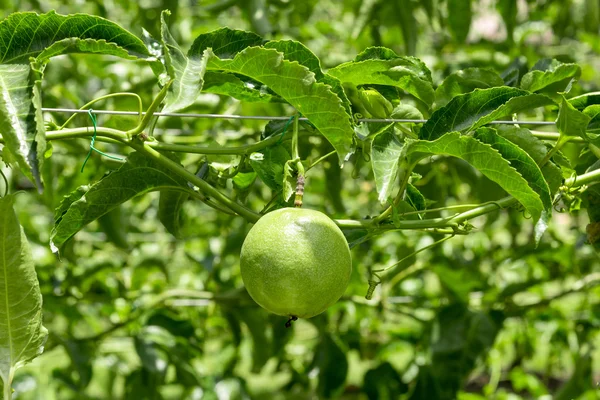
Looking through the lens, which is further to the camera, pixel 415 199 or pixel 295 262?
pixel 415 199

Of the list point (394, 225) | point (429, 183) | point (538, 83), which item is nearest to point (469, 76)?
point (538, 83)

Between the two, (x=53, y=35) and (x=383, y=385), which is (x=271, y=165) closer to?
(x=53, y=35)

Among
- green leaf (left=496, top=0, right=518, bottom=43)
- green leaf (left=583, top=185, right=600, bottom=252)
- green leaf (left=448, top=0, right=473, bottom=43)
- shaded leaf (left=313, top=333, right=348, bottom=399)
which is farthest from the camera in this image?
shaded leaf (left=313, top=333, right=348, bottom=399)

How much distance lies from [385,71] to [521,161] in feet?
0.81

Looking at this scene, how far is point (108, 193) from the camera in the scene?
1105mm

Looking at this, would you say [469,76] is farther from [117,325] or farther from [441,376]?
[117,325]

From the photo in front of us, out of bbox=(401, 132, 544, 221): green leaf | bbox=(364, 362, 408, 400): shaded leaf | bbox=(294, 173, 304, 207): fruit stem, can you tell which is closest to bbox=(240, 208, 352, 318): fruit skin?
bbox=(294, 173, 304, 207): fruit stem

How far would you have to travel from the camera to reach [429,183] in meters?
2.27

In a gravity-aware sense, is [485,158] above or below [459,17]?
above

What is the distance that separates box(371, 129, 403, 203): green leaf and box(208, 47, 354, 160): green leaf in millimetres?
41

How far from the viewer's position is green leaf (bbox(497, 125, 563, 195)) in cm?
108

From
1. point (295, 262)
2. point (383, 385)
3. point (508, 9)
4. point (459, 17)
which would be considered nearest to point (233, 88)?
point (295, 262)

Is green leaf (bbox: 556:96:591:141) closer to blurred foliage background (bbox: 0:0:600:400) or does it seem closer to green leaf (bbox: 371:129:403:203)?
green leaf (bbox: 371:129:403:203)

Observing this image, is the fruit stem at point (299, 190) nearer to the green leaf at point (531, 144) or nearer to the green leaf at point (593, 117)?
the green leaf at point (531, 144)
